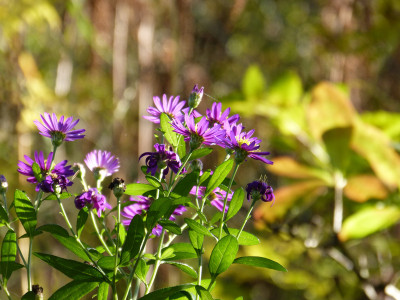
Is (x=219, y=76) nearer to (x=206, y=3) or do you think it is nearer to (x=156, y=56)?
(x=206, y=3)

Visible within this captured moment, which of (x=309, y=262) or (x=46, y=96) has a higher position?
(x=46, y=96)

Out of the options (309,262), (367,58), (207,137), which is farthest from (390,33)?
(207,137)

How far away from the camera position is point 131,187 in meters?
0.28

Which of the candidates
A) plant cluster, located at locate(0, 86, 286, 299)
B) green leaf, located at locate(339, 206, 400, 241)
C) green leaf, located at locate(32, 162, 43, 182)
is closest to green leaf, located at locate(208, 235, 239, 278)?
plant cluster, located at locate(0, 86, 286, 299)

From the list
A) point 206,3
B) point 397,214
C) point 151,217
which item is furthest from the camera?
point 206,3

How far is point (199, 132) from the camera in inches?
11.1

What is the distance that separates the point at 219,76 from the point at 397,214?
1.56 meters

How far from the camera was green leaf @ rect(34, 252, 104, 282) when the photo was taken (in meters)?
0.25

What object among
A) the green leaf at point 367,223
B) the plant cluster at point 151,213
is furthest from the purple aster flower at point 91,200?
the green leaf at point 367,223

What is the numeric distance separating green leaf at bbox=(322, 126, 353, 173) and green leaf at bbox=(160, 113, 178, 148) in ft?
1.03

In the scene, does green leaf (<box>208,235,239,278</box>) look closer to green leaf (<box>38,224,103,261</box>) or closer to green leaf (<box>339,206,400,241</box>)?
green leaf (<box>38,224,103,261</box>)

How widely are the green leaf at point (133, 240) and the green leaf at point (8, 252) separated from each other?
62mm

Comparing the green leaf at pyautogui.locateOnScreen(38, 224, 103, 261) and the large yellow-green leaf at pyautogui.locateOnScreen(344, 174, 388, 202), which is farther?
the large yellow-green leaf at pyautogui.locateOnScreen(344, 174, 388, 202)

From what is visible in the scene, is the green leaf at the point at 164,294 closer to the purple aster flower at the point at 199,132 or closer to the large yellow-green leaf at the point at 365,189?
the purple aster flower at the point at 199,132
